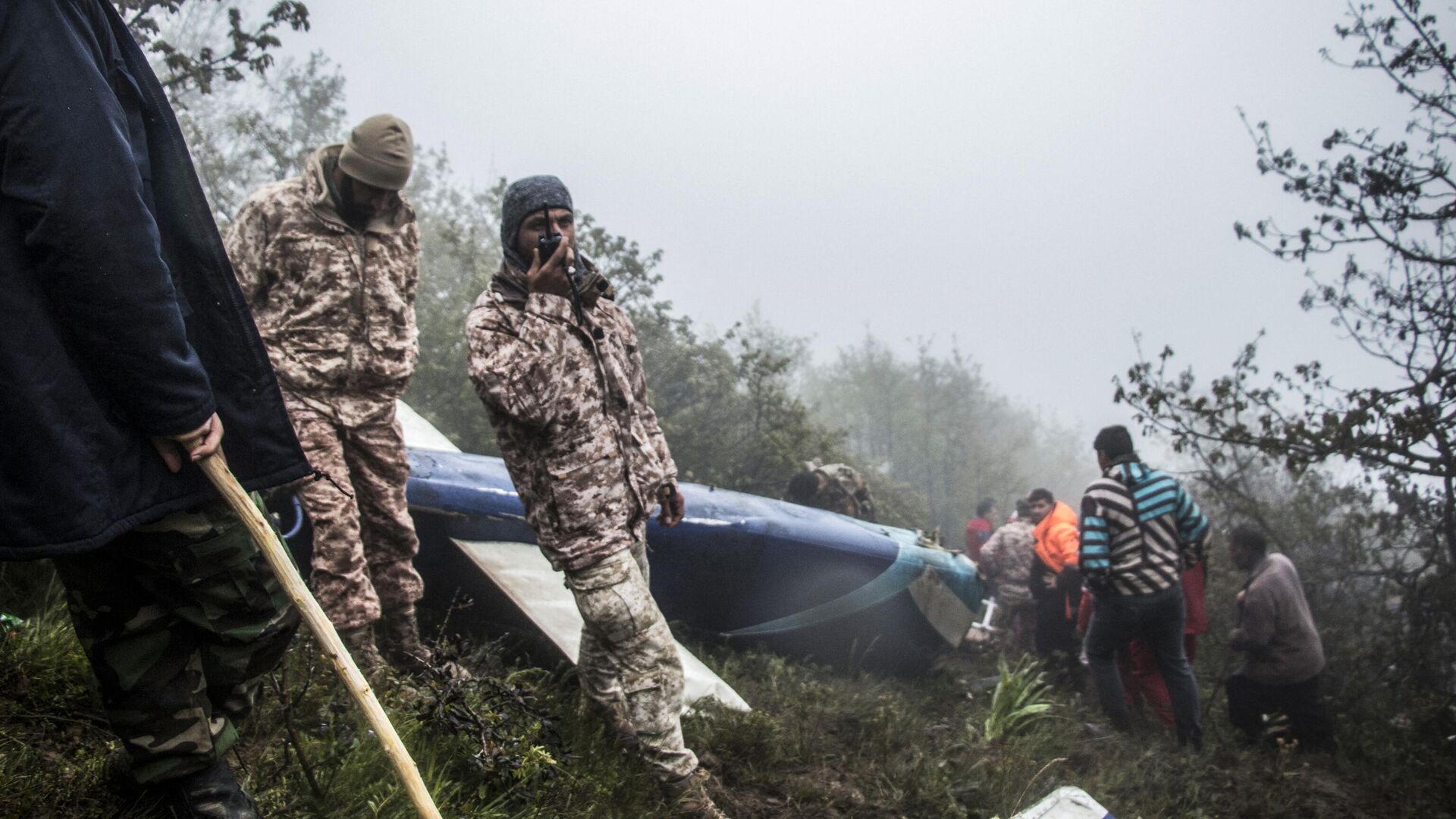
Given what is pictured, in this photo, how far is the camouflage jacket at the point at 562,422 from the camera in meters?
2.99

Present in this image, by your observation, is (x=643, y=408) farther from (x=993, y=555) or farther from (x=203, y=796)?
(x=993, y=555)

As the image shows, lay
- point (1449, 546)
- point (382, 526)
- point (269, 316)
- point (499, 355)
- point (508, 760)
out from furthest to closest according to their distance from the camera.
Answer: point (1449, 546) → point (382, 526) → point (269, 316) → point (499, 355) → point (508, 760)

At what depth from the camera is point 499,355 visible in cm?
299

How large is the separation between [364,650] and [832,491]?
22.2ft

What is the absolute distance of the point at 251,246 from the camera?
3.30m

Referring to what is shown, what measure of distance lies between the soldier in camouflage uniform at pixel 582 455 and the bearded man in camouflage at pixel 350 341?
60 cm

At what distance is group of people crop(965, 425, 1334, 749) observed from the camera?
18.8 feet

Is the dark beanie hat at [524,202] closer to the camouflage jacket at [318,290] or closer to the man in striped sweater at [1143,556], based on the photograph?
the camouflage jacket at [318,290]

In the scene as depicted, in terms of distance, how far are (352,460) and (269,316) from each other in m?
0.62

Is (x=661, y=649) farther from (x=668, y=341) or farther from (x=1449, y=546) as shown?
(x=668, y=341)

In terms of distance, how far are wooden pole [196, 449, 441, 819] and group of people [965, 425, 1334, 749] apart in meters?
5.16

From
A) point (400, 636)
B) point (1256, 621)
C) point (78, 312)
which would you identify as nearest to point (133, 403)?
point (78, 312)

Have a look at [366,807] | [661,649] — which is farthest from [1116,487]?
[366,807]

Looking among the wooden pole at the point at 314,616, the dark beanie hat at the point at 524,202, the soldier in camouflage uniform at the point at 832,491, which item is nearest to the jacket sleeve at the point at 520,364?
the dark beanie hat at the point at 524,202
